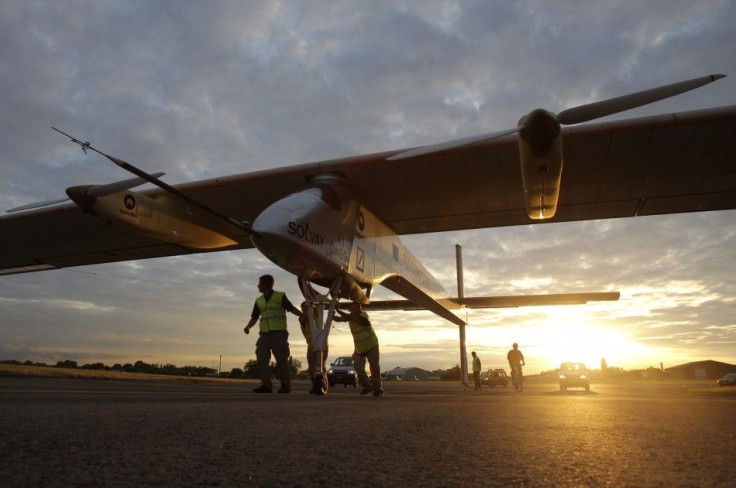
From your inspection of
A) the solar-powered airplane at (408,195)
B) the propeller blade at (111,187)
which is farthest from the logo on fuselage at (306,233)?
the propeller blade at (111,187)

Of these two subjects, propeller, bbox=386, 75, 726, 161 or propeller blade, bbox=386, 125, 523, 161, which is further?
propeller blade, bbox=386, 125, 523, 161

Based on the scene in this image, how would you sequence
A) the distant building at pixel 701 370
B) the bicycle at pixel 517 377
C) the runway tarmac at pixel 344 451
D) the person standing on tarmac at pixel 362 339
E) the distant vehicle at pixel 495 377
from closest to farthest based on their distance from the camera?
the runway tarmac at pixel 344 451 → the person standing on tarmac at pixel 362 339 → the bicycle at pixel 517 377 → the distant vehicle at pixel 495 377 → the distant building at pixel 701 370

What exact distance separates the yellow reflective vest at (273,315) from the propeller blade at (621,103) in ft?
15.9

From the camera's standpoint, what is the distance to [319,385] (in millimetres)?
7543

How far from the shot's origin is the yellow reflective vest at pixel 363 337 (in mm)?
8789

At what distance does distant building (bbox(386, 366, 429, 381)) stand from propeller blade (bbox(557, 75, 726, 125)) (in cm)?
8529

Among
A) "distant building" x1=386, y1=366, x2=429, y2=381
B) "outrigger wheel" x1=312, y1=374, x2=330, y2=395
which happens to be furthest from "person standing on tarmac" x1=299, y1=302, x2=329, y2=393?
"distant building" x1=386, y1=366, x2=429, y2=381

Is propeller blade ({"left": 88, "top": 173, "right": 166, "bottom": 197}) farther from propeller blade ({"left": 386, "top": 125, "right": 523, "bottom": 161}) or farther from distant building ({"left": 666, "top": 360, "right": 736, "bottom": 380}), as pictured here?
distant building ({"left": 666, "top": 360, "right": 736, "bottom": 380})

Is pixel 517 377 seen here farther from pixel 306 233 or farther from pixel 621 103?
pixel 621 103

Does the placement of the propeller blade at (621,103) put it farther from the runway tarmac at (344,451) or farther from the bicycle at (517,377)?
the bicycle at (517,377)

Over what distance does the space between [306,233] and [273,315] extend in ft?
4.72

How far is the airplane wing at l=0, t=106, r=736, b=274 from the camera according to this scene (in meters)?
8.58

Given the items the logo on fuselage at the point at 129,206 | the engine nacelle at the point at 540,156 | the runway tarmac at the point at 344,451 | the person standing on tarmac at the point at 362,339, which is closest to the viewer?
the runway tarmac at the point at 344,451

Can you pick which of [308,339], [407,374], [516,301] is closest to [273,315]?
[308,339]
